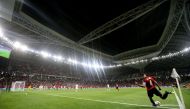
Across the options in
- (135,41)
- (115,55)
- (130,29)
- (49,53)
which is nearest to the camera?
(130,29)

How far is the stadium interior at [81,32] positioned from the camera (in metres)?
19.4

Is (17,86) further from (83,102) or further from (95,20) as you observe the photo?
(83,102)

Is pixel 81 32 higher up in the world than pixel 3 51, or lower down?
higher up

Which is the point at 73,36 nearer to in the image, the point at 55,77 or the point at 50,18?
the point at 50,18

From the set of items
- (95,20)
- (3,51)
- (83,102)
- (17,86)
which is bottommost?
(83,102)

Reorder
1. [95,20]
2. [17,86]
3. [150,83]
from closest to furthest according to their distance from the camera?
1. [150,83]
2. [95,20]
3. [17,86]

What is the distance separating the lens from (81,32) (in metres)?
29.2

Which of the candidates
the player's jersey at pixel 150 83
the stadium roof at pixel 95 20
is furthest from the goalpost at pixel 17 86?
the player's jersey at pixel 150 83

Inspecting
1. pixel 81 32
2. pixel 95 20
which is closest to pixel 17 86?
pixel 81 32

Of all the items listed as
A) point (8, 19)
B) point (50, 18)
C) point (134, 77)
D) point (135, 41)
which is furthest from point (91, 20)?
point (134, 77)

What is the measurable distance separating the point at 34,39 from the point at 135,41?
1025 inches

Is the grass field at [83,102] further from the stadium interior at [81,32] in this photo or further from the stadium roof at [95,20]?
the stadium roof at [95,20]

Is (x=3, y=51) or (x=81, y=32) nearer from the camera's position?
(x=3, y=51)

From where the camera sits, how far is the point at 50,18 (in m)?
22.6
